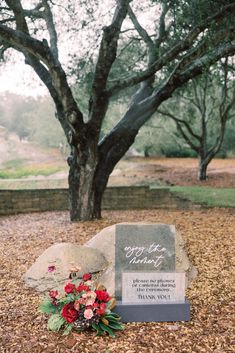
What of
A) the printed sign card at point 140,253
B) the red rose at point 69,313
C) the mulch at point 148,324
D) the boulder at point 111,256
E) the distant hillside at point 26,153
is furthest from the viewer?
the distant hillside at point 26,153

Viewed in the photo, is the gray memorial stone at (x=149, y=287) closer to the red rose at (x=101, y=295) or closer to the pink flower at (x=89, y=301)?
the red rose at (x=101, y=295)

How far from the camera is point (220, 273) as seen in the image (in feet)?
17.5

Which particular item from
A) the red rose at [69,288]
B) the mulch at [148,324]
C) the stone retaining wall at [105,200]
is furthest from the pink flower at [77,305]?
the stone retaining wall at [105,200]

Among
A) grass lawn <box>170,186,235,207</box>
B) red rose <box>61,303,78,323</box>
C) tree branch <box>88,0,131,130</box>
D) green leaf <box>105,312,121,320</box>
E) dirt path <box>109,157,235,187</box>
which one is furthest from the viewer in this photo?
dirt path <box>109,157,235,187</box>

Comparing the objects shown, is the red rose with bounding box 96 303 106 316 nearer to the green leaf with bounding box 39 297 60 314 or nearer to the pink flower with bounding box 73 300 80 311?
the pink flower with bounding box 73 300 80 311

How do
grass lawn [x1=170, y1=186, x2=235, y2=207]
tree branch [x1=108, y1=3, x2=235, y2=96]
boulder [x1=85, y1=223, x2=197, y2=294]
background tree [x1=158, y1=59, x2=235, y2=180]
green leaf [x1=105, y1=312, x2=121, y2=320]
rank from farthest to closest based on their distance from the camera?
background tree [x1=158, y1=59, x2=235, y2=180] → grass lawn [x1=170, y1=186, x2=235, y2=207] → tree branch [x1=108, y1=3, x2=235, y2=96] → boulder [x1=85, y1=223, x2=197, y2=294] → green leaf [x1=105, y1=312, x2=121, y2=320]

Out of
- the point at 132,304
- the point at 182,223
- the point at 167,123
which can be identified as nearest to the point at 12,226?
the point at 182,223

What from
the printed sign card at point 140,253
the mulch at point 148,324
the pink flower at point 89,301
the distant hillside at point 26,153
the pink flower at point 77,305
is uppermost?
the distant hillside at point 26,153

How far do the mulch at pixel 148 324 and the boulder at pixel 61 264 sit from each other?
5.4 inches

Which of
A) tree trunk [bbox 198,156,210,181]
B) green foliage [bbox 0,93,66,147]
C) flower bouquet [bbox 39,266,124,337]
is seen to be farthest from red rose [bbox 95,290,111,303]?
green foliage [bbox 0,93,66,147]

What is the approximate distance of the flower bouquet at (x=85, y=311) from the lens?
3.87 m

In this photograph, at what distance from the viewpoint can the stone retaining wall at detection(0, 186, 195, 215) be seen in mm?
12289

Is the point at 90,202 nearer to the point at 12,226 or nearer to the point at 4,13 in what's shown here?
the point at 12,226

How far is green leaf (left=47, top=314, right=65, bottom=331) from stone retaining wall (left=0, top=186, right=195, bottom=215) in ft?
27.4
